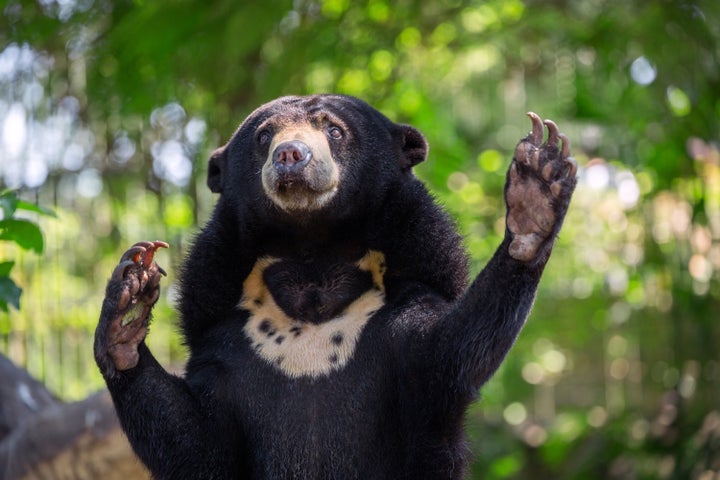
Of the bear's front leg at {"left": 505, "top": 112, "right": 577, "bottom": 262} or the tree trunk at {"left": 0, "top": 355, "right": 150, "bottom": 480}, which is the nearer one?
the bear's front leg at {"left": 505, "top": 112, "right": 577, "bottom": 262}

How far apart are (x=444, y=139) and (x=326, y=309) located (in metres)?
4.27

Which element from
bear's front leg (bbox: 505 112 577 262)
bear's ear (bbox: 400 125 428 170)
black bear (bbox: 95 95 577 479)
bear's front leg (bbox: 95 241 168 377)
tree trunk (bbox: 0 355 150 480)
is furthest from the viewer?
tree trunk (bbox: 0 355 150 480)

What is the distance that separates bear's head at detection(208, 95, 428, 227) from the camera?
379cm

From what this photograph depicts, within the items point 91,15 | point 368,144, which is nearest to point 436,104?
point 91,15

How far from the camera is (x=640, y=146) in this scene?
335 inches

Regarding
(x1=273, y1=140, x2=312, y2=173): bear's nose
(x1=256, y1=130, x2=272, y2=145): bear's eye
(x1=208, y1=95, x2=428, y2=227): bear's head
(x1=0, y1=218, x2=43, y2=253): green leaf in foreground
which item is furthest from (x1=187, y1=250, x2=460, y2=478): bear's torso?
(x1=0, y1=218, x2=43, y2=253): green leaf in foreground

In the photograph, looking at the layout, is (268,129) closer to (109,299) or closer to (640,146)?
(109,299)

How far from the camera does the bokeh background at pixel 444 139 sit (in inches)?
277

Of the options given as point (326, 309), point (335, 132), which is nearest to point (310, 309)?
point (326, 309)

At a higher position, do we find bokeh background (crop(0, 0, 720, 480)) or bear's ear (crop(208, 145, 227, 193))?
bear's ear (crop(208, 145, 227, 193))

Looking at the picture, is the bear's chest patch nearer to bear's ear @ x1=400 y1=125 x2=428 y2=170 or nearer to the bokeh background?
bear's ear @ x1=400 y1=125 x2=428 y2=170

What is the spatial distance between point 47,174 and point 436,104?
3.04m

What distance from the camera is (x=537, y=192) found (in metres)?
3.17

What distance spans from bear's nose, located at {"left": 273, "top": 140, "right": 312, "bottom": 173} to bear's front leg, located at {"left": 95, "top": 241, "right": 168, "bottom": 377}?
489 mm
